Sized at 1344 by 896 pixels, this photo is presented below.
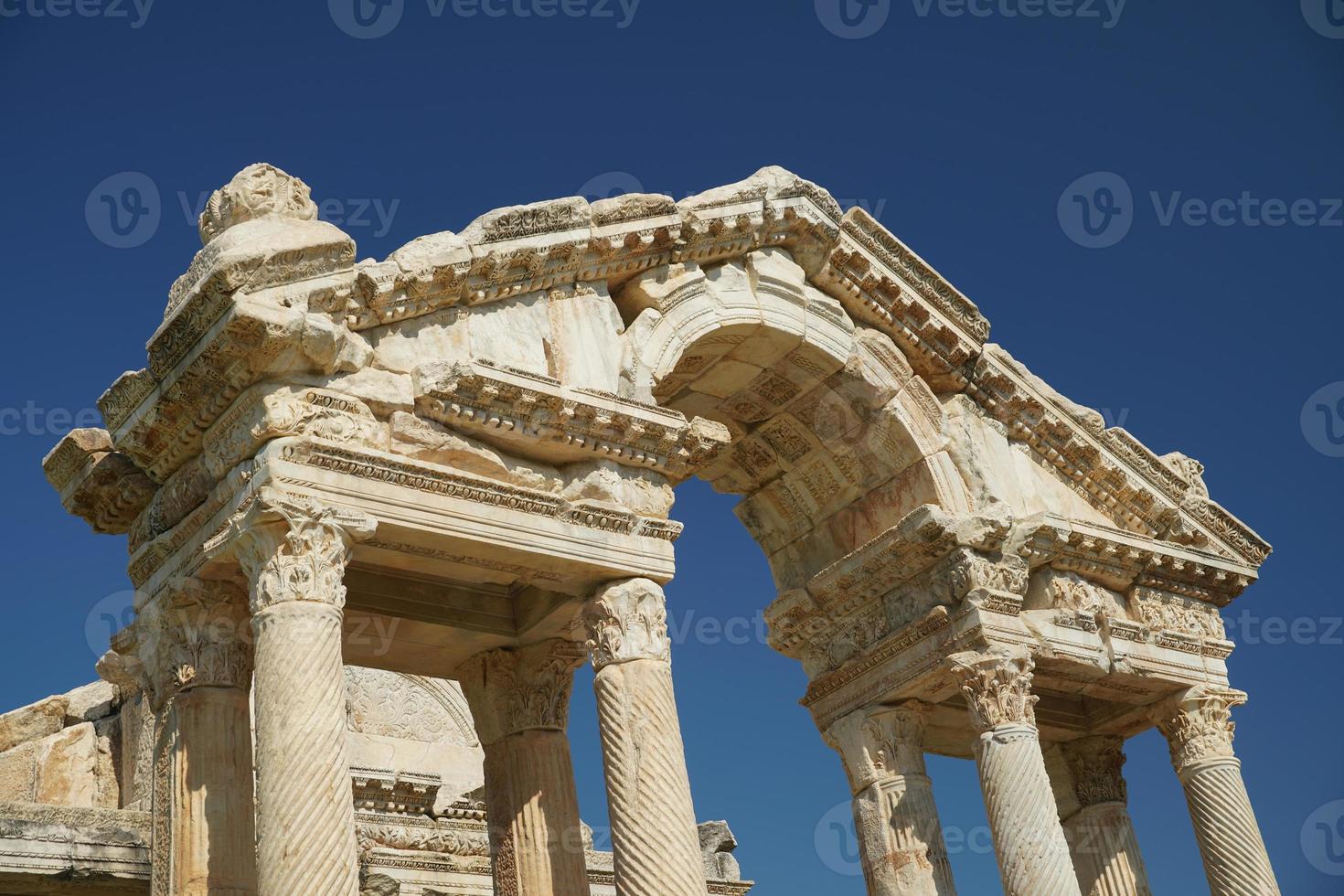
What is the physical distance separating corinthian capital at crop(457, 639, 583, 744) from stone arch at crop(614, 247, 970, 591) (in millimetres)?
2634

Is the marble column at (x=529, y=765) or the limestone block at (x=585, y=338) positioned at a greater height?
the limestone block at (x=585, y=338)

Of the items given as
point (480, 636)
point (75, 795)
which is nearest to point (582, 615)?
point (480, 636)

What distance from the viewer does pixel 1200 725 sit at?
661 inches

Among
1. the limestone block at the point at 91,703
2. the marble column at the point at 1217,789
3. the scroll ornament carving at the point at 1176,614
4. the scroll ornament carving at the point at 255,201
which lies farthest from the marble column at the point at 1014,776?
the limestone block at the point at 91,703

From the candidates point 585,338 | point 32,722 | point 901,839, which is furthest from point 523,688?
point 32,722

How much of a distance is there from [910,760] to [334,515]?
23.9ft

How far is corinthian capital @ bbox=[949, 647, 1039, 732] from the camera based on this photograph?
593 inches

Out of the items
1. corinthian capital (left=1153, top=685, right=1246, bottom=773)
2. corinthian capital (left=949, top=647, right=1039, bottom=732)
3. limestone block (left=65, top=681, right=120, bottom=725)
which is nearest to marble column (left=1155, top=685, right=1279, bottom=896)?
corinthian capital (left=1153, top=685, right=1246, bottom=773)

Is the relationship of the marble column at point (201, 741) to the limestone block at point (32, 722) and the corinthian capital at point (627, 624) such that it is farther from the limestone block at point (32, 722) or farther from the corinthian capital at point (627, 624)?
the limestone block at point (32, 722)

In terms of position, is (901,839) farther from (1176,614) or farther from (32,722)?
(32,722)

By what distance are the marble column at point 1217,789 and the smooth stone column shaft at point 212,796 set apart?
33.0 feet

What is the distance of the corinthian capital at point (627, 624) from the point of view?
40.6 ft

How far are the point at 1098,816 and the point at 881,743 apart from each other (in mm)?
3052

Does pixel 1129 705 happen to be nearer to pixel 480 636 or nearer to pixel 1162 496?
pixel 1162 496
